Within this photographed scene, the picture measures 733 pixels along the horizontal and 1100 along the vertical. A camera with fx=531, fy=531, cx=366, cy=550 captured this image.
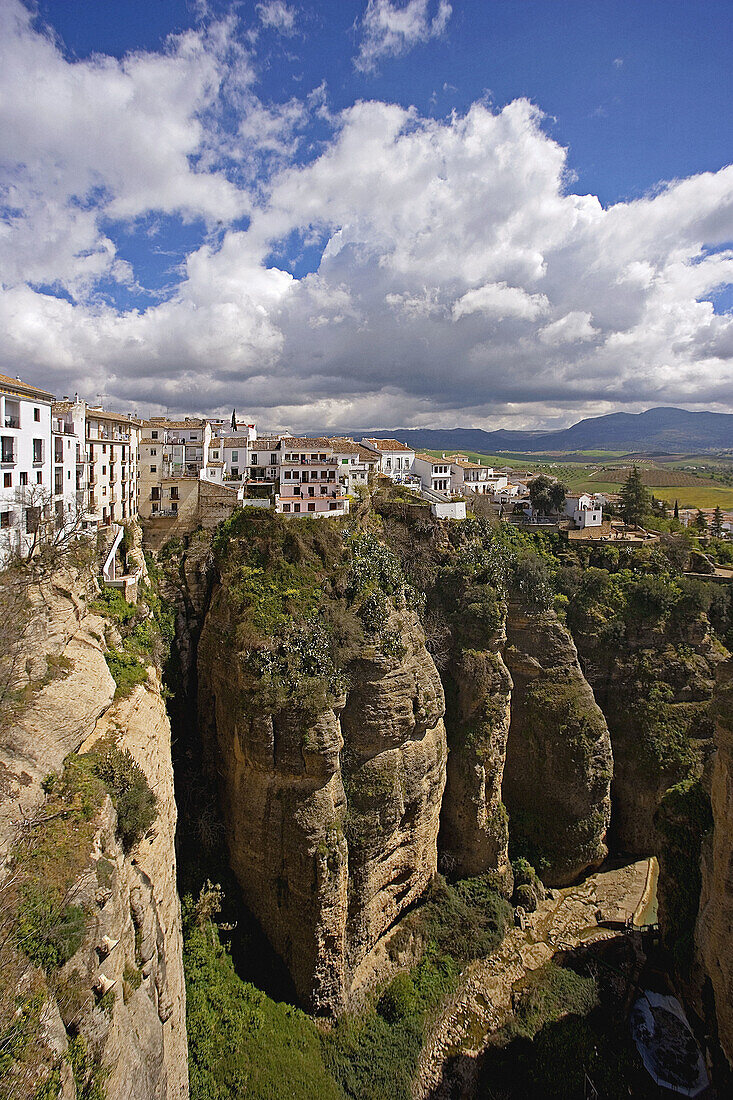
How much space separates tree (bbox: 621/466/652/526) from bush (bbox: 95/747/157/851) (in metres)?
37.4

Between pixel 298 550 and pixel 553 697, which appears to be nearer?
pixel 298 550

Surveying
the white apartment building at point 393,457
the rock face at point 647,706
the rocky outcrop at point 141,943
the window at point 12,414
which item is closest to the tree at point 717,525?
the rock face at point 647,706

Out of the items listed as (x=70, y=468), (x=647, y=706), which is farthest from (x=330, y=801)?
(x=647, y=706)

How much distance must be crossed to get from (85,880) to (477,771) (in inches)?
681

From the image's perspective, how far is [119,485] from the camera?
25.0 m

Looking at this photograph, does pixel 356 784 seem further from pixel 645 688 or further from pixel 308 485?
pixel 645 688

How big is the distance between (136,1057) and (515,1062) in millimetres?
14820

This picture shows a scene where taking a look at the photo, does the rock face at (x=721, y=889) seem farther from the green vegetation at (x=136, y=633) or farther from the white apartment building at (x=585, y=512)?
the white apartment building at (x=585, y=512)

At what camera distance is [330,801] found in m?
18.7

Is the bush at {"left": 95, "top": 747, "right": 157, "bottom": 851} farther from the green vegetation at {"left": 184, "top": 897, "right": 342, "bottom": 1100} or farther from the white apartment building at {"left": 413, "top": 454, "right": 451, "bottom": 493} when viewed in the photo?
the white apartment building at {"left": 413, "top": 454, "right": 451, "bottom": 493}

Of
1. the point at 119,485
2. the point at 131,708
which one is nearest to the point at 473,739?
the point at 131,708

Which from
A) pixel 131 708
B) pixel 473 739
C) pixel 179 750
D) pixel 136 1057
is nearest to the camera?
pixel 136 1057

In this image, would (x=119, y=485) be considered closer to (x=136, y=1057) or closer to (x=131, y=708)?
(x=131, y=708)

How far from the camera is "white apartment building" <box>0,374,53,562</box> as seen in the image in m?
17.0
